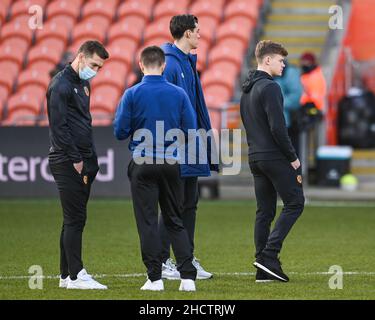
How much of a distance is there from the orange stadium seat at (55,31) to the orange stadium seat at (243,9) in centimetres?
332

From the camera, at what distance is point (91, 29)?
2464 centimetres

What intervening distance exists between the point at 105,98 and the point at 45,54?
7.19 ft

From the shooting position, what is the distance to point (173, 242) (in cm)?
997

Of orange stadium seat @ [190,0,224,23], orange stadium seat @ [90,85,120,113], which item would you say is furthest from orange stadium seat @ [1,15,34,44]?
orange stadium seat @ [190,0,224,23]

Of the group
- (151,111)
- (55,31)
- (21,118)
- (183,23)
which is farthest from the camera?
(55,31)

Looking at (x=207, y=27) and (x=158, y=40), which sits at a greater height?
(x=207, y=27)

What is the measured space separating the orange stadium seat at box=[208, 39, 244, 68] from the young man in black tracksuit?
12232 mm

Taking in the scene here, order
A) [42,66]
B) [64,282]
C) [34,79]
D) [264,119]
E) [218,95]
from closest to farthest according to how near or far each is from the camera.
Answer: [64,282] → [264,119] → [218,95] → [34,79] → [42,66]

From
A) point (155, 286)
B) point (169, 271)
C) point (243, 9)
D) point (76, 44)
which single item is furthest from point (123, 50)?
point (155, 286)

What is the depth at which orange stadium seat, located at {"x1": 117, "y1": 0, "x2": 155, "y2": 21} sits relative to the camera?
25.1 m

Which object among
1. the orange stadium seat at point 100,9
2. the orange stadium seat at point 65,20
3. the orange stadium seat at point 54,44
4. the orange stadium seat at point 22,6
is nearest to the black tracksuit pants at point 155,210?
the orange stadium seat at point 54,44

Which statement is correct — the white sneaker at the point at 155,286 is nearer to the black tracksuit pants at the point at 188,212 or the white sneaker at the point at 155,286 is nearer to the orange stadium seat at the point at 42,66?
the black tracksuit pants at the point at 188,212

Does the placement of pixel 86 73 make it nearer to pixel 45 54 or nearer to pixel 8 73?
pixel 8 73

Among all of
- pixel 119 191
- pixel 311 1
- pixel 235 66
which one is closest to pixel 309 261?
pixel 119 191
